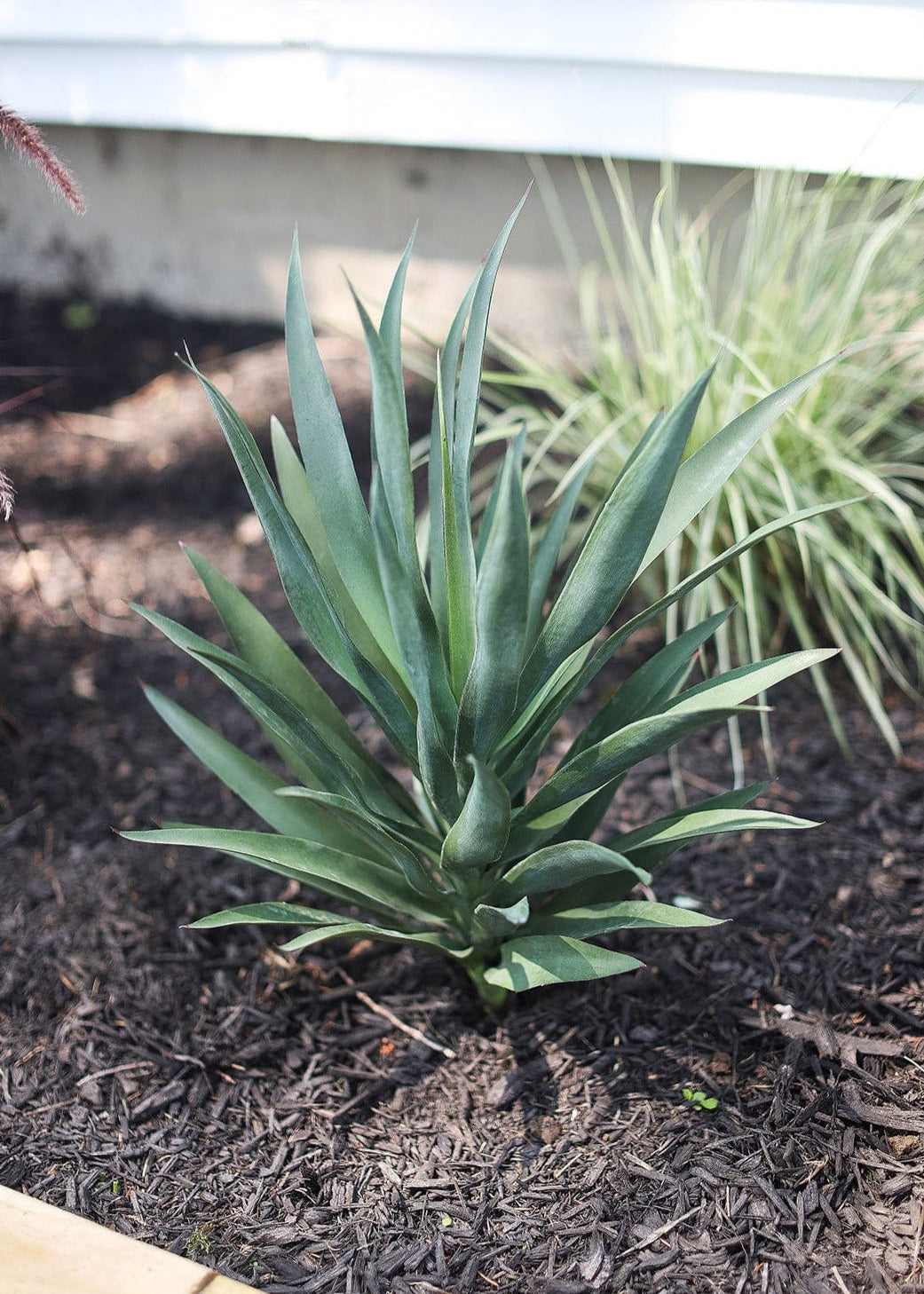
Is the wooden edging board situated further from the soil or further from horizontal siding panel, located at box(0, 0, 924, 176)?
horizontal siding panel, located at box(0, 0, 924, 176)

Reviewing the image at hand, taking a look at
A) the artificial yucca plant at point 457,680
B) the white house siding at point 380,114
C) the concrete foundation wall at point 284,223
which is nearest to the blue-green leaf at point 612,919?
the artificial yucca plant at point 457,680

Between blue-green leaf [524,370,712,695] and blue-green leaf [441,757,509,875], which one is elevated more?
blue-green leaf [524,370,712,695]

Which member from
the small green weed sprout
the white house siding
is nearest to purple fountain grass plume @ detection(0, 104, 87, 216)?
the small green weed sprout

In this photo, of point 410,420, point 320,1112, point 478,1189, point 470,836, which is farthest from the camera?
point 410,420

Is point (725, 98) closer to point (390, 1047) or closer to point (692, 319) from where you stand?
point (692, 319)

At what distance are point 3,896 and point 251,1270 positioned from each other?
2.96 ft

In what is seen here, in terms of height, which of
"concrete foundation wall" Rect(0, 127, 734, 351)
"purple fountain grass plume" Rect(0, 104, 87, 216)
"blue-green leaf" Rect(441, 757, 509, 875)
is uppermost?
"concrete foundation wall" Rect(0, 127, 734, 351)

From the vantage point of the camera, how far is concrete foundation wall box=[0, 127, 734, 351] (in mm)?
3432

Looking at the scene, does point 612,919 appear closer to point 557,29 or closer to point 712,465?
point 712,465

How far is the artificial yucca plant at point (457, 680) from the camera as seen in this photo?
118cm

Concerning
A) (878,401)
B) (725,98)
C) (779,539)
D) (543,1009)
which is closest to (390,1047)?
(543,1009)

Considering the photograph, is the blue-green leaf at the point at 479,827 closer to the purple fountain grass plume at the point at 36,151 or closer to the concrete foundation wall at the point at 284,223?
the purple fountain grass plume at the point at 36,151

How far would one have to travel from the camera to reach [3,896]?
1894 mm

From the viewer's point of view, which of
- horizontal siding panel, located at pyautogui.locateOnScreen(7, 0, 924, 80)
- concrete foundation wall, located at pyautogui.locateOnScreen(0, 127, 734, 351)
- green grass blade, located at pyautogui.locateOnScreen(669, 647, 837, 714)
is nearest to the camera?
green grass blade, located at pyautogui.locateOnScreen(669, 647, 837, 714)
